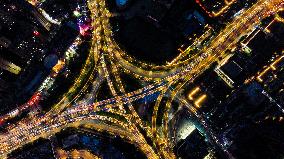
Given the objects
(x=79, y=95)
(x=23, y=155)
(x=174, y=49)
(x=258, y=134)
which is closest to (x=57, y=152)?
(x=23, y=155)

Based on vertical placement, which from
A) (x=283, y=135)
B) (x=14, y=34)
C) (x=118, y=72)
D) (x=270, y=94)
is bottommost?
(x=283, y=135)

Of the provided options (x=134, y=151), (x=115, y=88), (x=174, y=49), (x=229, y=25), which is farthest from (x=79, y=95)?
(x=229, y=25)

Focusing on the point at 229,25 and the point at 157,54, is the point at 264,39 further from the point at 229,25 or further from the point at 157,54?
the point at 157,54

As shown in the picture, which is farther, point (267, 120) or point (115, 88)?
point (115, 88)

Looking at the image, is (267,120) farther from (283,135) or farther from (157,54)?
(157,54)

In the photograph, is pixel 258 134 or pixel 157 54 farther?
pixel 157 54

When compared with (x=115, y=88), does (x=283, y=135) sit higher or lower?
lower
